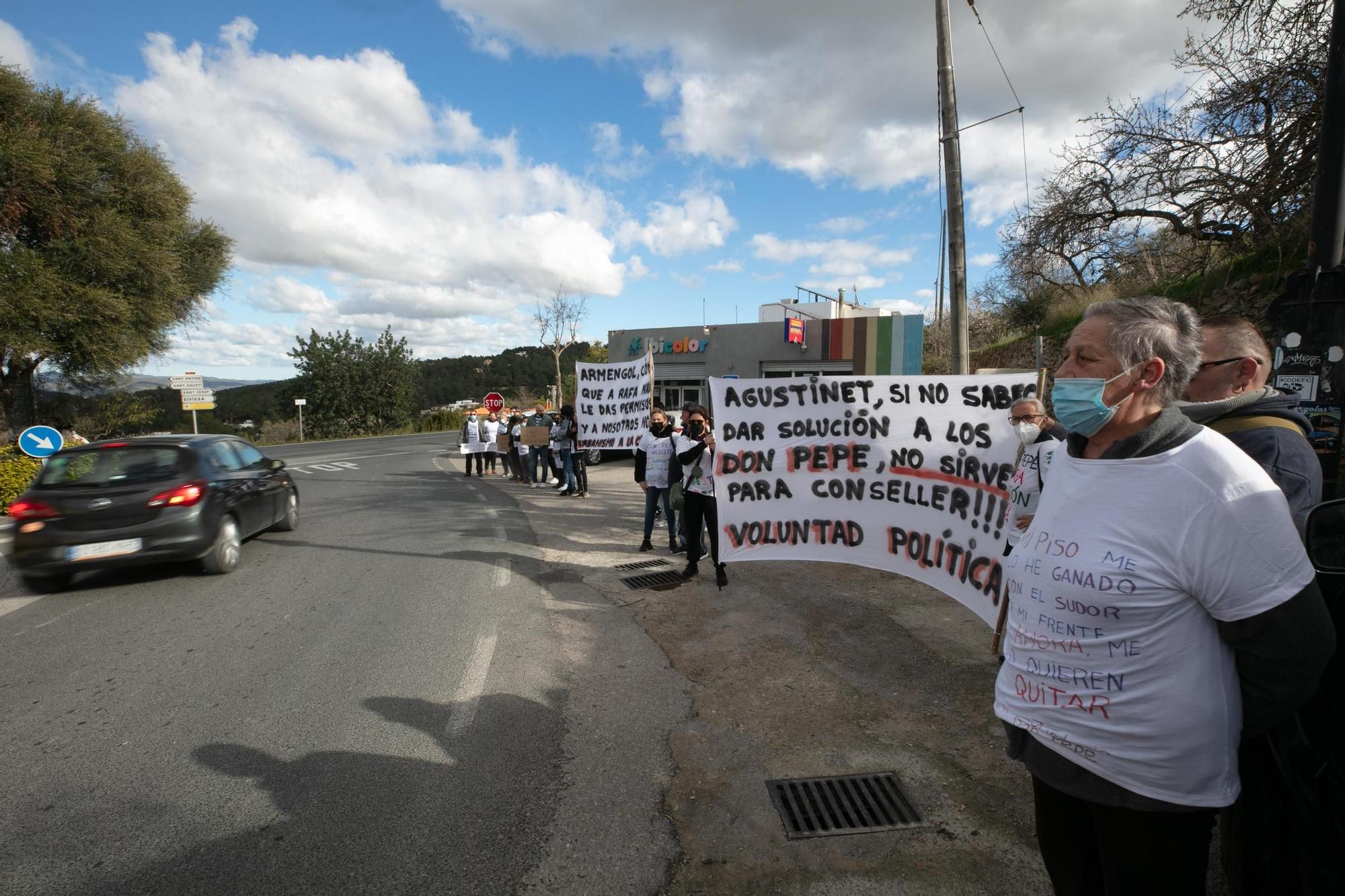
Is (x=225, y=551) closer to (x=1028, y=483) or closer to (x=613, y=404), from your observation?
(x=613, y=404)

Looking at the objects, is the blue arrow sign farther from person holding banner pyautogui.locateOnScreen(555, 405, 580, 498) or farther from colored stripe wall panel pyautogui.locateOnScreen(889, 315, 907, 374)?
colored stripe wall panel pyautogui.locateOnScreen(889, 315, 907, 374)

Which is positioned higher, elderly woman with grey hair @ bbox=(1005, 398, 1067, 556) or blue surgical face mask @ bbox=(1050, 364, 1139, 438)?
blue surgical face mask @ bbox=(1050, 364, 1139, 438)

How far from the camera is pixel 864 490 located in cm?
522

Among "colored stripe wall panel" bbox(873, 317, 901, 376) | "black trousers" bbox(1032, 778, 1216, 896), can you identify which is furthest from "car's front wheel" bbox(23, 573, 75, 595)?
"colored stripe wall panel" bbox(873, 317, 901, 376)

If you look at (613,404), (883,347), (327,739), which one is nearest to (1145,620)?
(327,739)

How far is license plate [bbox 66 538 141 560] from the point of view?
263 inches

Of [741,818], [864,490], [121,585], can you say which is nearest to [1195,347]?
[741,818]

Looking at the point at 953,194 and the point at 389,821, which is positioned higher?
the point at 953,194

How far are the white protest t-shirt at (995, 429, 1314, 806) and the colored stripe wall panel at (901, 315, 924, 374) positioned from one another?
2193 cm

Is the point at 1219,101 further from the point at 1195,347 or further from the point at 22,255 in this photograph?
the point at 22,255

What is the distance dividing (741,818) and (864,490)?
2.79 meters

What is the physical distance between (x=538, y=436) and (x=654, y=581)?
9.26 metres

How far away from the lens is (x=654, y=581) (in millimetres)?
7152

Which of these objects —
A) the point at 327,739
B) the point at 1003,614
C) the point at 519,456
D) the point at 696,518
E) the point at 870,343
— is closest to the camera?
the point at 327,739
